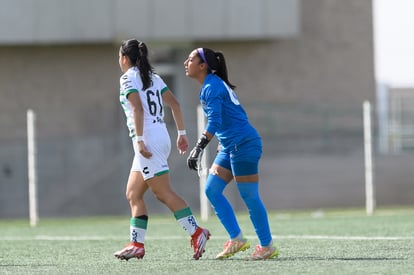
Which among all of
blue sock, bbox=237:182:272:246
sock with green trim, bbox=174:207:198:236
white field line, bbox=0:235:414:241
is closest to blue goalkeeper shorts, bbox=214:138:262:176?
blue sock, bbox=237:182:272:246

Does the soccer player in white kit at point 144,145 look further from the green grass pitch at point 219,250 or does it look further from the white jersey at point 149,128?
the green grass pitch at point 219,250

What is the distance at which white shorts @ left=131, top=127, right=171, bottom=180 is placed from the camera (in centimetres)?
1006

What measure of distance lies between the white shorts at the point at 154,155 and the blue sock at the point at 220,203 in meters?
0.56

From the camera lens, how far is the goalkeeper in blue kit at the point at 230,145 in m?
10.0

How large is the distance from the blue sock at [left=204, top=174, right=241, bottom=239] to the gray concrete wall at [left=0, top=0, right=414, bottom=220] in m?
13.9

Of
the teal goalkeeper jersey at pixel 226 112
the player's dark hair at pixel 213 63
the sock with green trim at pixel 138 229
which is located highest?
the player's dark hair at pixel 213 63

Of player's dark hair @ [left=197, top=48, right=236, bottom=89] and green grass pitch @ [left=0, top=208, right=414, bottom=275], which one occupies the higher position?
player's dark hair @ [left=197, top=48, right=236, bottom=89]

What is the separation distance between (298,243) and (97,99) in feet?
57.3

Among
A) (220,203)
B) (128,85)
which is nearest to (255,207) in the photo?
(220,203)

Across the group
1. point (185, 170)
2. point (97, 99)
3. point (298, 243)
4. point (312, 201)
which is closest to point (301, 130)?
point (312, 201)

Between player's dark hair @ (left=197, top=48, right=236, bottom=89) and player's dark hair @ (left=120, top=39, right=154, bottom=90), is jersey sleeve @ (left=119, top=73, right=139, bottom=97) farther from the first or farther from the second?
player's dark hair @ (left=197, top=48, right=236, bottom=89)

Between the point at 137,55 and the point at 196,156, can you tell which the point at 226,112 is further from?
the point at 137,55

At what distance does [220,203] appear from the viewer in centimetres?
1048

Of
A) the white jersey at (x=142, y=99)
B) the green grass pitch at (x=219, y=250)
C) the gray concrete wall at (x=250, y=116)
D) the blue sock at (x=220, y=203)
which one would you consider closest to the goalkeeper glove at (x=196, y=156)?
the white jersey at (x=142, y=99)
